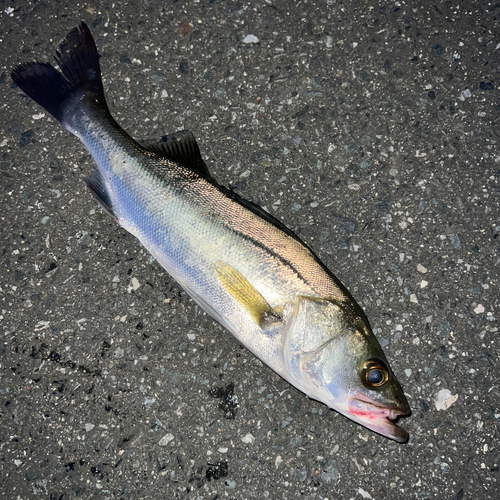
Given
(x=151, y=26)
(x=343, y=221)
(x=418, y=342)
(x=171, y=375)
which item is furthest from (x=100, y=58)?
(x=418, y=342)

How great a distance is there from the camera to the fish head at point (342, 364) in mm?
2369

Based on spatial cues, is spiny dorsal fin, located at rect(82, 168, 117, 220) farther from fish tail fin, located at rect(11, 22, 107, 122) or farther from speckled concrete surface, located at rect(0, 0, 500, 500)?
fish tail fin, located at rect(11, 22, 107, 122)

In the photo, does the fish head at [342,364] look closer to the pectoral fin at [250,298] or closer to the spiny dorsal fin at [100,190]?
the pectoral fin at [250,298]

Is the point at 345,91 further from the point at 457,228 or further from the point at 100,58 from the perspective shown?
the point at 100,58

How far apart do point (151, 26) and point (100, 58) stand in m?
0.43

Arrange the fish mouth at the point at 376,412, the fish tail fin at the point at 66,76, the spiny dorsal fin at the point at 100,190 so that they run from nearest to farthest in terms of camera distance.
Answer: the fish mouth at the point at 376,412, the spiny dorsal fin at the point at 100,190, the fish tail fin at the point at 66,76

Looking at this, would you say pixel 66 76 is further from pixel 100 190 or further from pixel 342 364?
pixel 342 364

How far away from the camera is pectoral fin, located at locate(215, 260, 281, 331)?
2426 mm

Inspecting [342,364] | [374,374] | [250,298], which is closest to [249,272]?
[250,298]

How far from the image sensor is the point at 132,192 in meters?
2.62

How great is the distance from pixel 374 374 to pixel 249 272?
841 mm

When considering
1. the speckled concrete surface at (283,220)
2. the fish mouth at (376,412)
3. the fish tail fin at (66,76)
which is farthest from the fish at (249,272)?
the speckled concrete surface at (283,220)

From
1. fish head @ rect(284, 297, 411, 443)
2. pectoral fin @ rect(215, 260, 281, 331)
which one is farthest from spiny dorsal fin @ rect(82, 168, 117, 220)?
fish head @ rect(284, 297, 411, 443)

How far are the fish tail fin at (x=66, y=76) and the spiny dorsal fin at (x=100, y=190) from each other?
1.55ft
